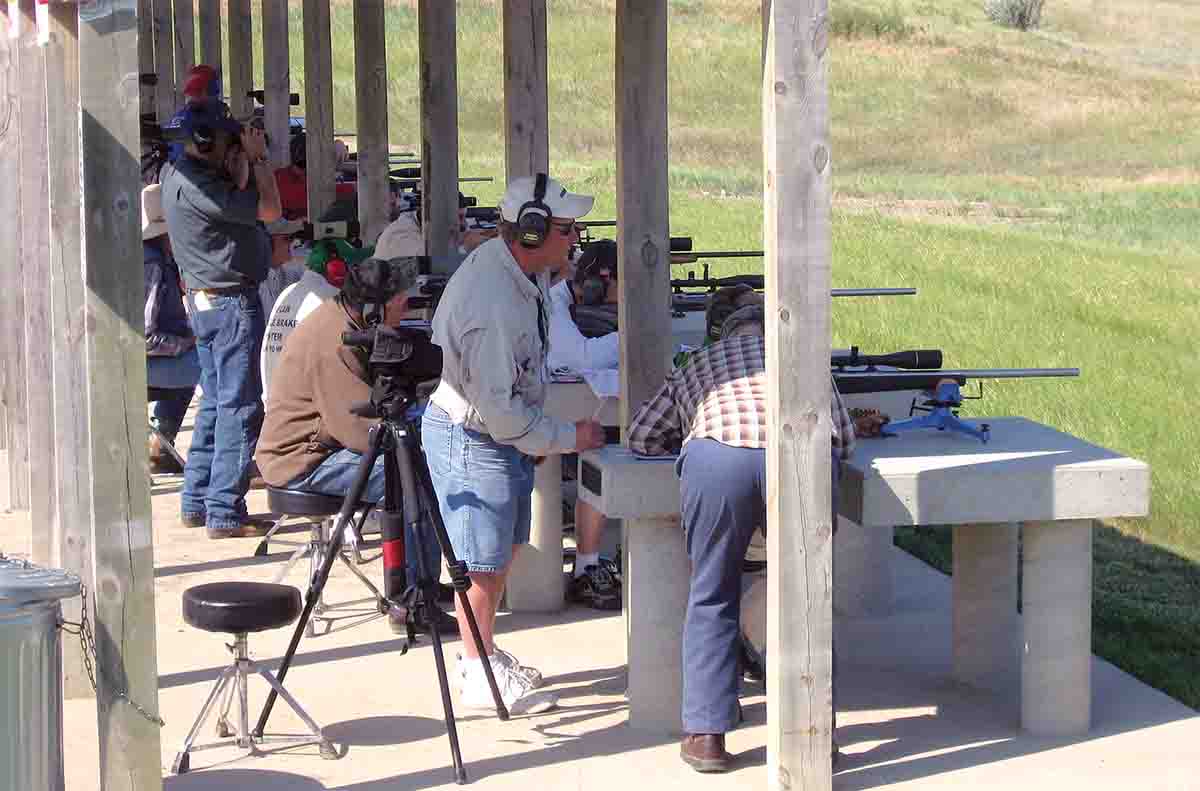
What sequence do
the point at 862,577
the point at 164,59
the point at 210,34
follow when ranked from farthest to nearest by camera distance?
the point at 164,59, the point at 210,34, the point at 862,577

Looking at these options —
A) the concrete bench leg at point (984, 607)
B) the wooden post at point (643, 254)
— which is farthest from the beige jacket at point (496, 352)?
the concrete bench leg at point (984, 607)

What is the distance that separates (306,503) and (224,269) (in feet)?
6.58

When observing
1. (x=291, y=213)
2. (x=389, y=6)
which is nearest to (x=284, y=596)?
(x=291, y=213)

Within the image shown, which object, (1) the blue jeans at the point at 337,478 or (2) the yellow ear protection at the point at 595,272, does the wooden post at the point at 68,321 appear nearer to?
(1) the blue jeans at the point at 337,478


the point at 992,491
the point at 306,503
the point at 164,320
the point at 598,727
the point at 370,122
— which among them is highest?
the point at 370,122

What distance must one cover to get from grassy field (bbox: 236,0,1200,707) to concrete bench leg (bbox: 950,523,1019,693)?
675 mm

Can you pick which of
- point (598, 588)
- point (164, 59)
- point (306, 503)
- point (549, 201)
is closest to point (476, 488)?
point (549, 201)

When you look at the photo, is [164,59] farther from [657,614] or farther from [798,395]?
[798,395]

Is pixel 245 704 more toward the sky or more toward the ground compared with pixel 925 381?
more toward the ground

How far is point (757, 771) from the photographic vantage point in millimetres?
6188

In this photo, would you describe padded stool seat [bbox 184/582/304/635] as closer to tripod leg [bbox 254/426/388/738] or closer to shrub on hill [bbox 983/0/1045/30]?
tripod leg [bbox 254/426/388/738]

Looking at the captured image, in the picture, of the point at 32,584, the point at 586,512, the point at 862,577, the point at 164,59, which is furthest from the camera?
the point at 164,59

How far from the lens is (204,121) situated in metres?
9.21

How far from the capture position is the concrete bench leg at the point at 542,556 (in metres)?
8.14
